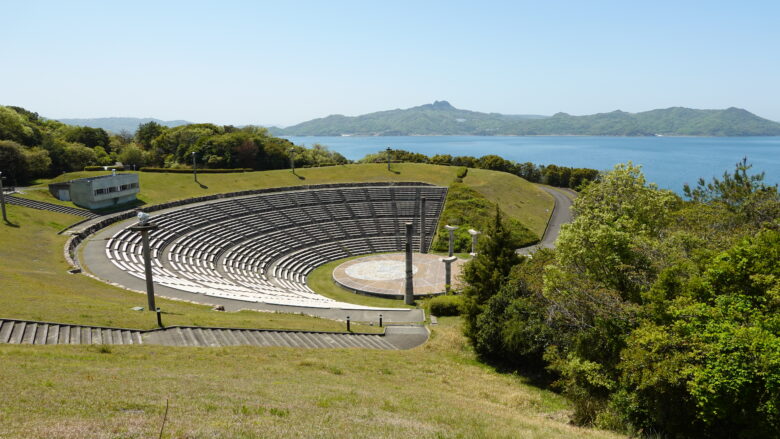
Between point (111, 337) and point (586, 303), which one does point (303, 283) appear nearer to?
point (111, 337)

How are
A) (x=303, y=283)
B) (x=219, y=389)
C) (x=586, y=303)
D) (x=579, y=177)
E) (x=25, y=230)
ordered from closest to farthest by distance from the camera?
(x=219, y=389)
(x=586, y=303)
(x=25, y=230)
(x=303, y=283)
(x=579, y=177)

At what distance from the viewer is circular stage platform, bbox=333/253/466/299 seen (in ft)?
128

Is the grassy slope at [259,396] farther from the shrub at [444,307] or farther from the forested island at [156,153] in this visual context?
the forested island at [156,153]

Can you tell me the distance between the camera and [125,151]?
72.3 meters

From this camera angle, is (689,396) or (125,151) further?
(125,151)

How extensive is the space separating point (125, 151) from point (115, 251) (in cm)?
4642

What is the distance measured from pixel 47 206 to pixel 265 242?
20745mm

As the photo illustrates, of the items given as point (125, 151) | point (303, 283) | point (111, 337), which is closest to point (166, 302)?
point (111, 337)

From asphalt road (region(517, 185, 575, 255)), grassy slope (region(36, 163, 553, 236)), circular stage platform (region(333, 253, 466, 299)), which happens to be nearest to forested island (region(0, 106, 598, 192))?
grassy slope (region(36, 163, 553, 236))

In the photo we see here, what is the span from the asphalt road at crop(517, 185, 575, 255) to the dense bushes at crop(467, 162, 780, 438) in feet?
79.9

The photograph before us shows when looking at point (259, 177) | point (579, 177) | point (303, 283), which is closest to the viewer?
point (303, 283)

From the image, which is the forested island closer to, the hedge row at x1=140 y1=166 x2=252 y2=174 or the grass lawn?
the hedge row at x1=140 y1=166 x2=252 y2=174

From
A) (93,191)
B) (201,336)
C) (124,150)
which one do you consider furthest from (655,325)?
(124,150)

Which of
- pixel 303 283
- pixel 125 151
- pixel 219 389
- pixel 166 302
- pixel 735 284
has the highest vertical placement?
pixel 125 151
